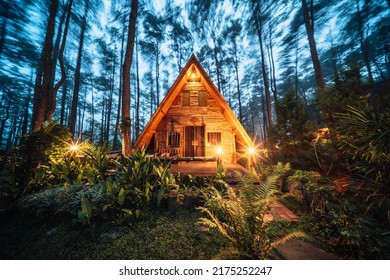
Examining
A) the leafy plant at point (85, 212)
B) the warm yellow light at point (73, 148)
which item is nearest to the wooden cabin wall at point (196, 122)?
the warm yellow light at point (73, 148)

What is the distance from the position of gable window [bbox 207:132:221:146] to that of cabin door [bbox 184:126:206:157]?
1.35 ft

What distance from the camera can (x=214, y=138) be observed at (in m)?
9.48

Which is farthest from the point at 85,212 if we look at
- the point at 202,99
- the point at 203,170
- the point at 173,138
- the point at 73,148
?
the point at 202,99

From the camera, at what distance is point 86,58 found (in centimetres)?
2089

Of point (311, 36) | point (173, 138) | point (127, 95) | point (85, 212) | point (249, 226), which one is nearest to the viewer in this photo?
point (249, 226)

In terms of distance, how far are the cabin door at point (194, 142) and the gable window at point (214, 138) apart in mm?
412

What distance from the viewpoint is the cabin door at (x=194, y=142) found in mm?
9570

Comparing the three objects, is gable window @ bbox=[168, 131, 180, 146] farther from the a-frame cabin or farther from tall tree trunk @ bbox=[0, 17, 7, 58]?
tall tree trunk @ bbox=[0, 17, 7, 58]

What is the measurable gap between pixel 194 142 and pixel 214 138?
4.55 ft

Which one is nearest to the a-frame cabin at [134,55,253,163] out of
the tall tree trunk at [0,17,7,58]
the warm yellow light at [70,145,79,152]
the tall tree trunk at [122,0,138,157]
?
the tall tree trunk at [122,0,138,157]

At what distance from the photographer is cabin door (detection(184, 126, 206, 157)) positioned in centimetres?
957

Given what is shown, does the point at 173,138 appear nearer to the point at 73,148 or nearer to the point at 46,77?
the point at 73,148
